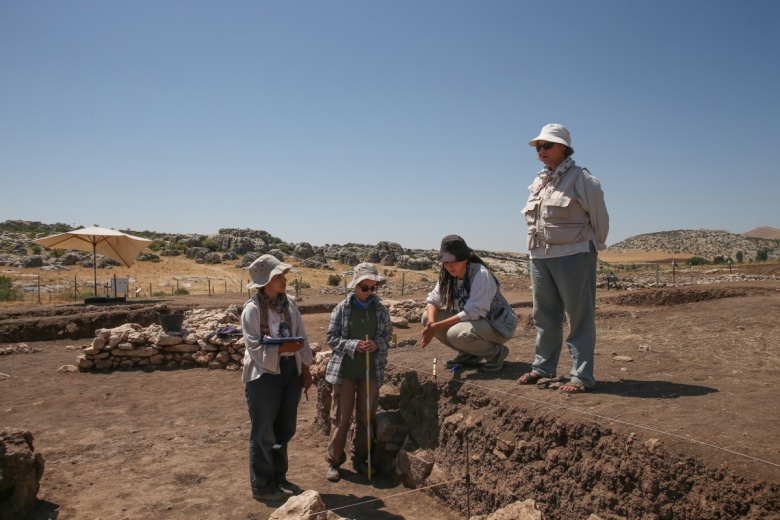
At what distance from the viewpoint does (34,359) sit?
11.5 m

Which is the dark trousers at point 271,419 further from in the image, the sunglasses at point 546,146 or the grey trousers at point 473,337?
the sunglasses at point 546,146

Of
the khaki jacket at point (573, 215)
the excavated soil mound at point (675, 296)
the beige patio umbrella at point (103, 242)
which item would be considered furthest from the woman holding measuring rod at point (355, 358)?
the beige patio umbrella at point (103, 242)

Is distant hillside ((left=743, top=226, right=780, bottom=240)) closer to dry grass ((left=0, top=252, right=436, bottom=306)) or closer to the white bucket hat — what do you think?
dry grass ((left=0, top=252, right=436, bottom=306))

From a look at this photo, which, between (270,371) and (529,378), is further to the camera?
(529,378)

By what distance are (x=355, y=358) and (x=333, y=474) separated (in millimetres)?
1102

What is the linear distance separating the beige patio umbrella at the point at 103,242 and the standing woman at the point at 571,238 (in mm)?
16374

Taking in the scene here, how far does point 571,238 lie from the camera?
4324mm

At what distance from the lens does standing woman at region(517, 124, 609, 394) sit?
169 inches

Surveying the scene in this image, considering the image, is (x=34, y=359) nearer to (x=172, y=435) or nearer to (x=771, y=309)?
(x=172, y=435)

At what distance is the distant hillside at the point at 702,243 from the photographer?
79.6 m

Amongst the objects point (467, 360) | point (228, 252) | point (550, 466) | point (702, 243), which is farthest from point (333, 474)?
point (702, 243)

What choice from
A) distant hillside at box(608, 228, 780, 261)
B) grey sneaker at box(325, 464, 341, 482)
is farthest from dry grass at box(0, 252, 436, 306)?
distant hillside at box(608, 228, 780, 261)

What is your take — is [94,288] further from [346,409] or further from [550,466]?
[550,466]

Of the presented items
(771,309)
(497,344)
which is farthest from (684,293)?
(497,344)
